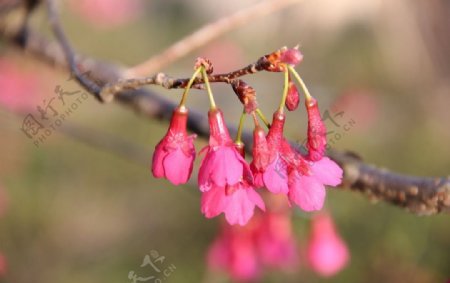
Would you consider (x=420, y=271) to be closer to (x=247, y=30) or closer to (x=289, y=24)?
(x=289, y=24)

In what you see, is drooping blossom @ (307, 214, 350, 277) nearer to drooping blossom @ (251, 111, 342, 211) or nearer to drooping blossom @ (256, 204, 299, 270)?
drooping blossom @ (256, 204, 299, 270)

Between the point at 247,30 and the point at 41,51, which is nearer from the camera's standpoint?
the point at 41,51

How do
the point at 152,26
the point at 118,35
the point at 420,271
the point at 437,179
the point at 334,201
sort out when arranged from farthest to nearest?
the point at 152,26
the point at 118,35
the point at 334,201
the point at 420,271
the point at 437,179

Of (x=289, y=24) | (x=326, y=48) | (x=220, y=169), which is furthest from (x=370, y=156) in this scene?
(x=220, y=169)

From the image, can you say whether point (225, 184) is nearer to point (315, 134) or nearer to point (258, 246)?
point (315, 134)

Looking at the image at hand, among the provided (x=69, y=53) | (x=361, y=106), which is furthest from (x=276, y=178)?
(x=361, y=106)
